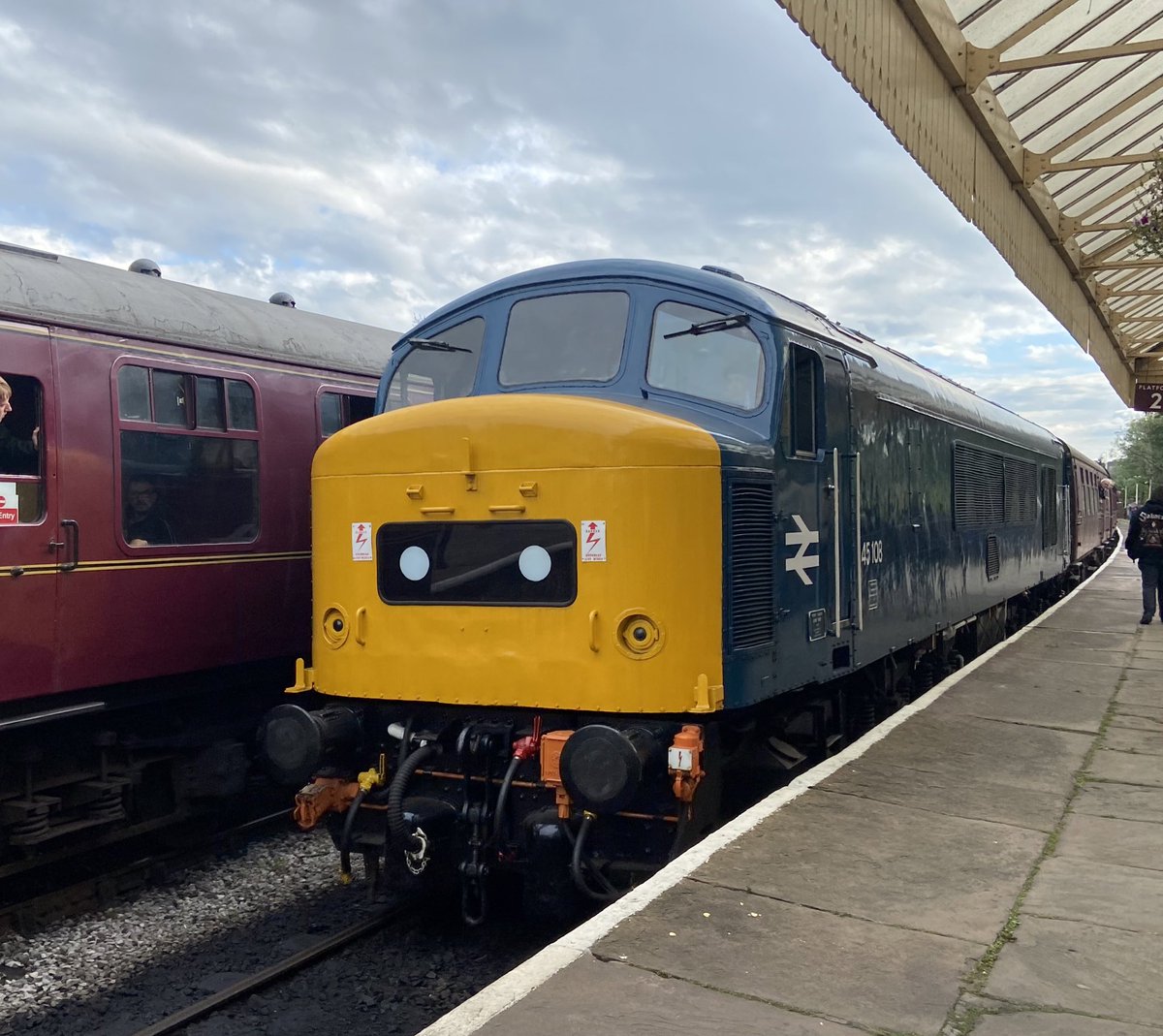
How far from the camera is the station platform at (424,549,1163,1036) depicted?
335cm

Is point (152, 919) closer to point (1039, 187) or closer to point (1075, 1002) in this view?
point (1075, 1002)

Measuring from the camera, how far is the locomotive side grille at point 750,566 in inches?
201

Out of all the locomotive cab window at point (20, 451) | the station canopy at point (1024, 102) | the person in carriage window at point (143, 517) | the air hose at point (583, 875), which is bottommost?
the air hose at point (583, 875)

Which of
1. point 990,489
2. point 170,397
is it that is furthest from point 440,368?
point 990,489

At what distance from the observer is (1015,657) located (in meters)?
11.3

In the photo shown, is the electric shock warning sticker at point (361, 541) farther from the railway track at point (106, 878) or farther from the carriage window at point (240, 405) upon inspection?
the railway track at point (106, 878)

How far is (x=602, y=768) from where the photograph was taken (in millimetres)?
4672

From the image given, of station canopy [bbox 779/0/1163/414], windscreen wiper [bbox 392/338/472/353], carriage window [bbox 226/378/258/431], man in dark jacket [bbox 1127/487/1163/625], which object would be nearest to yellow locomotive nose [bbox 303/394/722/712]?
windscreen wiper [bbox 392/338/472/353]

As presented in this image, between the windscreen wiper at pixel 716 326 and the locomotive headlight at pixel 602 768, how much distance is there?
209cm

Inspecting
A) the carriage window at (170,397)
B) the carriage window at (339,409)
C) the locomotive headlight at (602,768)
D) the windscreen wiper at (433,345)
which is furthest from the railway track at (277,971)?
the carriage window at (339,409)

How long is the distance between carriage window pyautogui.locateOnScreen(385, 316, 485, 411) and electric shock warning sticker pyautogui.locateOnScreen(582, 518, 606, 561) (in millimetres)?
1549

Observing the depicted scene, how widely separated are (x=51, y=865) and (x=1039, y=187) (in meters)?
10.7

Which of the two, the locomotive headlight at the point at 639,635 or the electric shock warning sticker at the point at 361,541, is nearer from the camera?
the locomotive headlight at the point at 639,635

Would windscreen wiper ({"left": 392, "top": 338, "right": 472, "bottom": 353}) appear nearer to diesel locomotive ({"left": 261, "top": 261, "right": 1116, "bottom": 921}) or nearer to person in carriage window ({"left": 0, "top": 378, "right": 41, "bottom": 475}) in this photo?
diesel locomotive ({"left": 261, "top": 261, "right": 1116, "bottom": 921})
